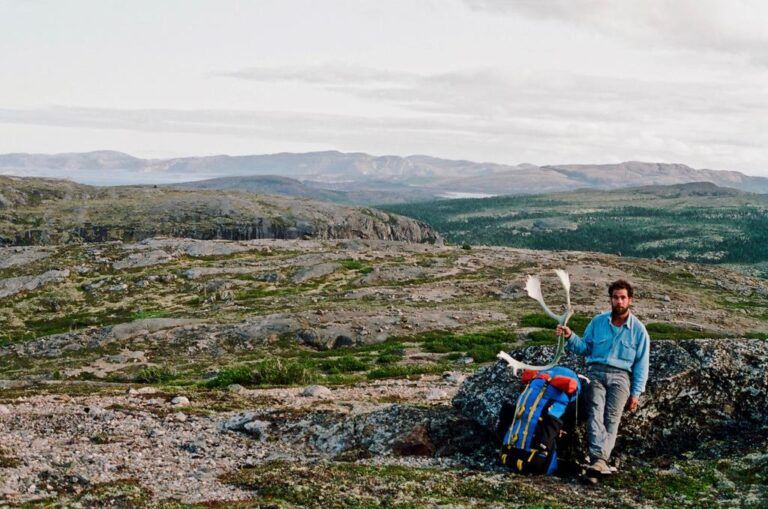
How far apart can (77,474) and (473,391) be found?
331 inches

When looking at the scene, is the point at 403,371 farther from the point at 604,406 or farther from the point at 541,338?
the point at 604,406

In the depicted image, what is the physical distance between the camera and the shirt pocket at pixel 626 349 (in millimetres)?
12734

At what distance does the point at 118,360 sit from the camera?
33812 millimetres

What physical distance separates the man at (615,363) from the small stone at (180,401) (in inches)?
414

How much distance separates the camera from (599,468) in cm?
1180

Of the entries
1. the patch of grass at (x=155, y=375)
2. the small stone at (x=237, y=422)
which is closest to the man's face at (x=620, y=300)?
the small stone at (x=237, y=422)

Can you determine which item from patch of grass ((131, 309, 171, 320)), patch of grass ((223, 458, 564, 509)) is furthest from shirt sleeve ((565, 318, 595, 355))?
patch of grass ((131, 309, 171, 320))

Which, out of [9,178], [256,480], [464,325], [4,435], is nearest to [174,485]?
[256,480]

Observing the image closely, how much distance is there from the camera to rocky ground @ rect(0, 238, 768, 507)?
11320 mm

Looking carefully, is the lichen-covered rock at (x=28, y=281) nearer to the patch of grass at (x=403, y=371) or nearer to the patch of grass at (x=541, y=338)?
the patch of grass at (x=403, y=371)

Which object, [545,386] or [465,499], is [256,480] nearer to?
[465,499]

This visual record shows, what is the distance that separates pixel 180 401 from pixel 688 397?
12.9m

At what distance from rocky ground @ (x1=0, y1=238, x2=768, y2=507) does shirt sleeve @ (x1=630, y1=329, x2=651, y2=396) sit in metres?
1.49

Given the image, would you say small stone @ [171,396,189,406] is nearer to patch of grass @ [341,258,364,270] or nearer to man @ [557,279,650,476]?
man @ [557,279,650,476]
